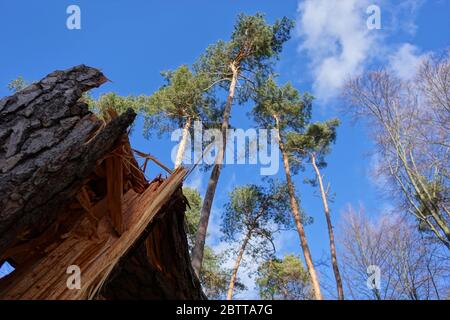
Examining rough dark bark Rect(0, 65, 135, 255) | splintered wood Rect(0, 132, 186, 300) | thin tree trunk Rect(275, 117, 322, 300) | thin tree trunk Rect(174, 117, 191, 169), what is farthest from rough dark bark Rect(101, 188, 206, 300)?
thin tree trunk Rect(275, 117, 322, 300)

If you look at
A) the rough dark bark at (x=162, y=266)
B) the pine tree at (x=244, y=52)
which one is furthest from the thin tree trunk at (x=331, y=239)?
the rough dark bark at (x=162, y=266)

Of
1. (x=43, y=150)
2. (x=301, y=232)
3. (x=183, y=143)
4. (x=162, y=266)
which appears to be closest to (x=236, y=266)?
(x=301, y=232)

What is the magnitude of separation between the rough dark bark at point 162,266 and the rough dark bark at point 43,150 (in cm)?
59

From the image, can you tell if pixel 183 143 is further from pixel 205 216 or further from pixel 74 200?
pixel 74 200

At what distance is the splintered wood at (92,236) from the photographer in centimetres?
186

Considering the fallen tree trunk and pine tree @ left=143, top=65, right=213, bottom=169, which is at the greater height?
pine tree @ left=143, top=65, right=213, bottom=169

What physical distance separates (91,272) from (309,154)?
16.4 meters

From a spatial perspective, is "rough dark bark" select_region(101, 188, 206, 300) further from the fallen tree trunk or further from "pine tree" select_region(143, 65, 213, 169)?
"pine tree" select_region(143, 65, 213, 169)

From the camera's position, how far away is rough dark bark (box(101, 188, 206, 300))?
2.43 m

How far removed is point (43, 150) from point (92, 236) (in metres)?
0.51

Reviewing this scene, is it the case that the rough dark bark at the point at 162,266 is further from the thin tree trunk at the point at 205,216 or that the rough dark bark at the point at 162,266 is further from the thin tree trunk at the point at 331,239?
the thin tree trunk at the point at 331,239

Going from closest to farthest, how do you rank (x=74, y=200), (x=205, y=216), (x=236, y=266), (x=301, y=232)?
(x=74, y=200) → (x=205, y=216) → (x=301, y=232) → (x=236, y=266)

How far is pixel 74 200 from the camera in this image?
2072 mm
